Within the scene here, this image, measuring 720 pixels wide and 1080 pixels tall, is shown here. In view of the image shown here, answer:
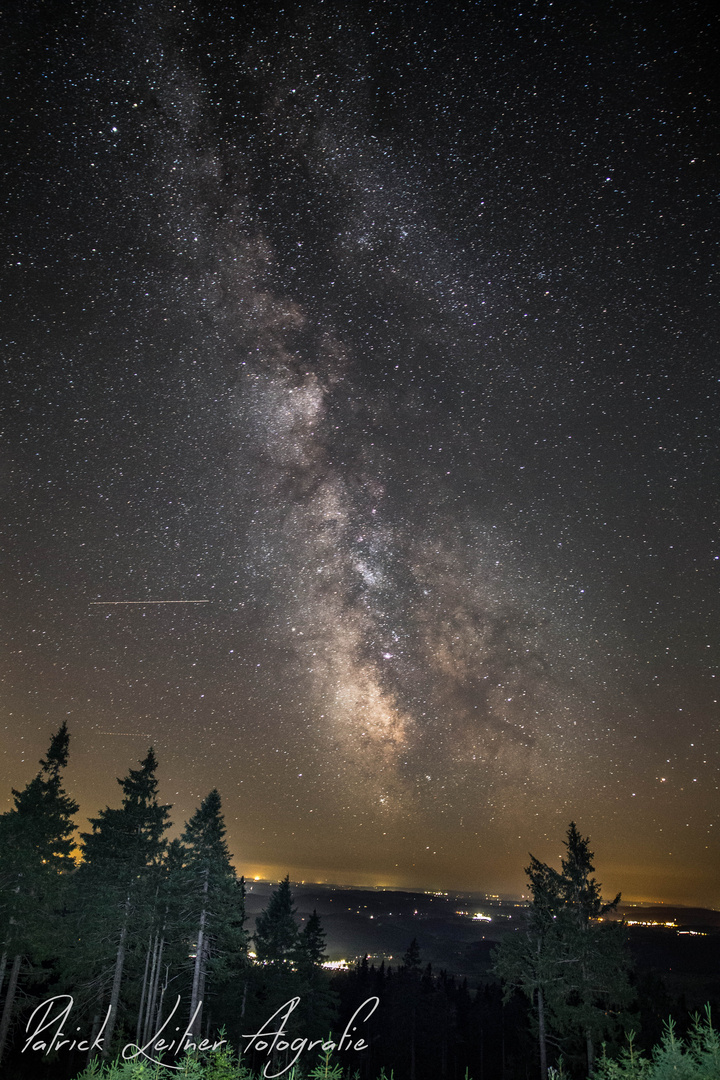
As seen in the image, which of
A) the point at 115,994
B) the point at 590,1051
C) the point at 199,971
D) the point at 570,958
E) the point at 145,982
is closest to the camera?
the point at 115,994

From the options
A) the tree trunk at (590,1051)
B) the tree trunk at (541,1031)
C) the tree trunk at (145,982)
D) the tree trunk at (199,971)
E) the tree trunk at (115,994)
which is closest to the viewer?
the tree trunk at (115,994)

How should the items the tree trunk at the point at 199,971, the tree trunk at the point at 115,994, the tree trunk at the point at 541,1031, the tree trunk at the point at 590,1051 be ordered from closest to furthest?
the tree trunk at the point at 115,994
the tree trunk at the point at 199,971
the tree trunk at the point at 590,1051
the tree trunk at the point at 541,1031

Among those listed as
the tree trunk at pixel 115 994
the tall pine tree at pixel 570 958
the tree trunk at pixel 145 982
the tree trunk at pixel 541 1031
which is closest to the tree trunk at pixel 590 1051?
the tall pine tree at pixel 570 958

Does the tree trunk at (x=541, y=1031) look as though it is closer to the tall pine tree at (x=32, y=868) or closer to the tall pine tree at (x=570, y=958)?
the tall pine tree at (x=570, y=958)

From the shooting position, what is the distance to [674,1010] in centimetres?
4675

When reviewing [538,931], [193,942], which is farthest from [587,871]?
[193,942]

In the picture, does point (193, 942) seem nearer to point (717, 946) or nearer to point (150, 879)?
point (150, 879)

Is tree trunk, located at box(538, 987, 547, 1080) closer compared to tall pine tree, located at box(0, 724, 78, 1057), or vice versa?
tall pine tree, located at box(0, 724, 78, 1057)

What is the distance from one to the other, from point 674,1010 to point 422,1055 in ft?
92.2

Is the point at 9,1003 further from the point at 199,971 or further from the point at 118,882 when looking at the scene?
the point at 199,971

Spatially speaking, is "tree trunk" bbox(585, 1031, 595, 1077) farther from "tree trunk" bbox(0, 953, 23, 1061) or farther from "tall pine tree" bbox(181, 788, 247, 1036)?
"tree trunk" bbox(0, 953, 23, 1061)

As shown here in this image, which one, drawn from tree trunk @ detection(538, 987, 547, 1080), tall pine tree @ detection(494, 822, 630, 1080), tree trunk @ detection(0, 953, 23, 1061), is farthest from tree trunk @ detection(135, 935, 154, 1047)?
tree trunk @ detection(538, 987, 547, 1080)

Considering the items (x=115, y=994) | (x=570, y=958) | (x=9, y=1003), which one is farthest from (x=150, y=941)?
(x=570, y=958)

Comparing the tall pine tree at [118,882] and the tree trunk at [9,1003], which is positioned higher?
the tall pine tree at [118,882]
